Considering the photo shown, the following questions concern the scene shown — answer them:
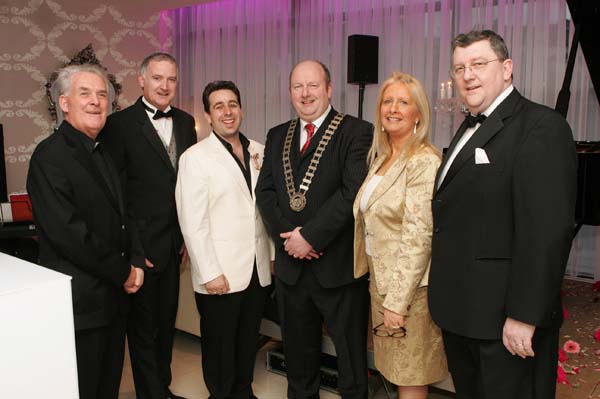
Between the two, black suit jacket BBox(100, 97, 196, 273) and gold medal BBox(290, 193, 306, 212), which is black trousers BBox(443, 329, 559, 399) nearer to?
gold medal BBox(290, 193, 306, 212)

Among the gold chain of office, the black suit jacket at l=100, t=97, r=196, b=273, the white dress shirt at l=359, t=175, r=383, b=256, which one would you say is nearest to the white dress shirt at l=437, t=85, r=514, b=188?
the white dress shirt at l=359, t=175, r=383, b=256

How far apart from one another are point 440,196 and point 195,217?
3.94ft

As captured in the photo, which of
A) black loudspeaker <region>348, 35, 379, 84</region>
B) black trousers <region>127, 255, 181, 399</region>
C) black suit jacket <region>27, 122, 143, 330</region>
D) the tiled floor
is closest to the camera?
black suit jacket <region>27, 122, 143, 330</region>

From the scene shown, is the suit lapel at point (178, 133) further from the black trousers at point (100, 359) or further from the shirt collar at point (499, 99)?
the shirt collar at point (499, 99)

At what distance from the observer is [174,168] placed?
276 cm

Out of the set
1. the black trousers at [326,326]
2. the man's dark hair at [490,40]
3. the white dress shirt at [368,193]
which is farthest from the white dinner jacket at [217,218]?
the man's dark hair at [490,40]

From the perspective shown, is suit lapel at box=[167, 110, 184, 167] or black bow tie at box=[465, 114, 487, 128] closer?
A: black bow tie at box=[465, 114, 487, 128]

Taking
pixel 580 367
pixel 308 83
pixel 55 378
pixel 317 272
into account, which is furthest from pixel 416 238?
pixel 580 367

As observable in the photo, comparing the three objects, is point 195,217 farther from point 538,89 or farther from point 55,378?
point 538,89

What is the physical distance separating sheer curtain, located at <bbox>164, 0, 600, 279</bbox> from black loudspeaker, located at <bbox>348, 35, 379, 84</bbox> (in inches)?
19.3

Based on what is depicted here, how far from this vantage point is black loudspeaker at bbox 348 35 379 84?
19.3ft

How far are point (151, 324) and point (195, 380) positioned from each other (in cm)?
67

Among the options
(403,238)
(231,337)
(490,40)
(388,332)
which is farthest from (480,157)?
(231,337)

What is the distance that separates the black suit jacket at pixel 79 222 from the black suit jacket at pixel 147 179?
1.42ft
